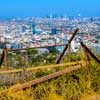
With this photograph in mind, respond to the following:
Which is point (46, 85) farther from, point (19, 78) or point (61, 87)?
point (19, 78)

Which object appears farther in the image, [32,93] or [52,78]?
[52,78]

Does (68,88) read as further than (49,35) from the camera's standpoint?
No

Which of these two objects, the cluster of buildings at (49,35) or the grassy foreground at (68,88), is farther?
the cluster of buildings at (49,35)

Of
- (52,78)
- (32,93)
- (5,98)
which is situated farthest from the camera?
(52,78)

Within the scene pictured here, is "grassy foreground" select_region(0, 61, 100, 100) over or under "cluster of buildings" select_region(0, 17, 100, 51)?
under

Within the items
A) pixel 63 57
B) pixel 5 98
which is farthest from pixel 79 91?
pixel 63 57

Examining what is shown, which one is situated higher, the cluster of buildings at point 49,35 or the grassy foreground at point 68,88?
the cluster of buildings at point 49,35

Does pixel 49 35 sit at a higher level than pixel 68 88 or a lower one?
higher

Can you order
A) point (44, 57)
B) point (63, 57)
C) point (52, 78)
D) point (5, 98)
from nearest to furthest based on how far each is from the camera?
1. point (5, 98)
2. point (52, 78)
3. point (63, 57)
4. point (44, 57)

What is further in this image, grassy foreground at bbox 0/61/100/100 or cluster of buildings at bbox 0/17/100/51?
cluster of buildings at bbox 0/17/100/51
